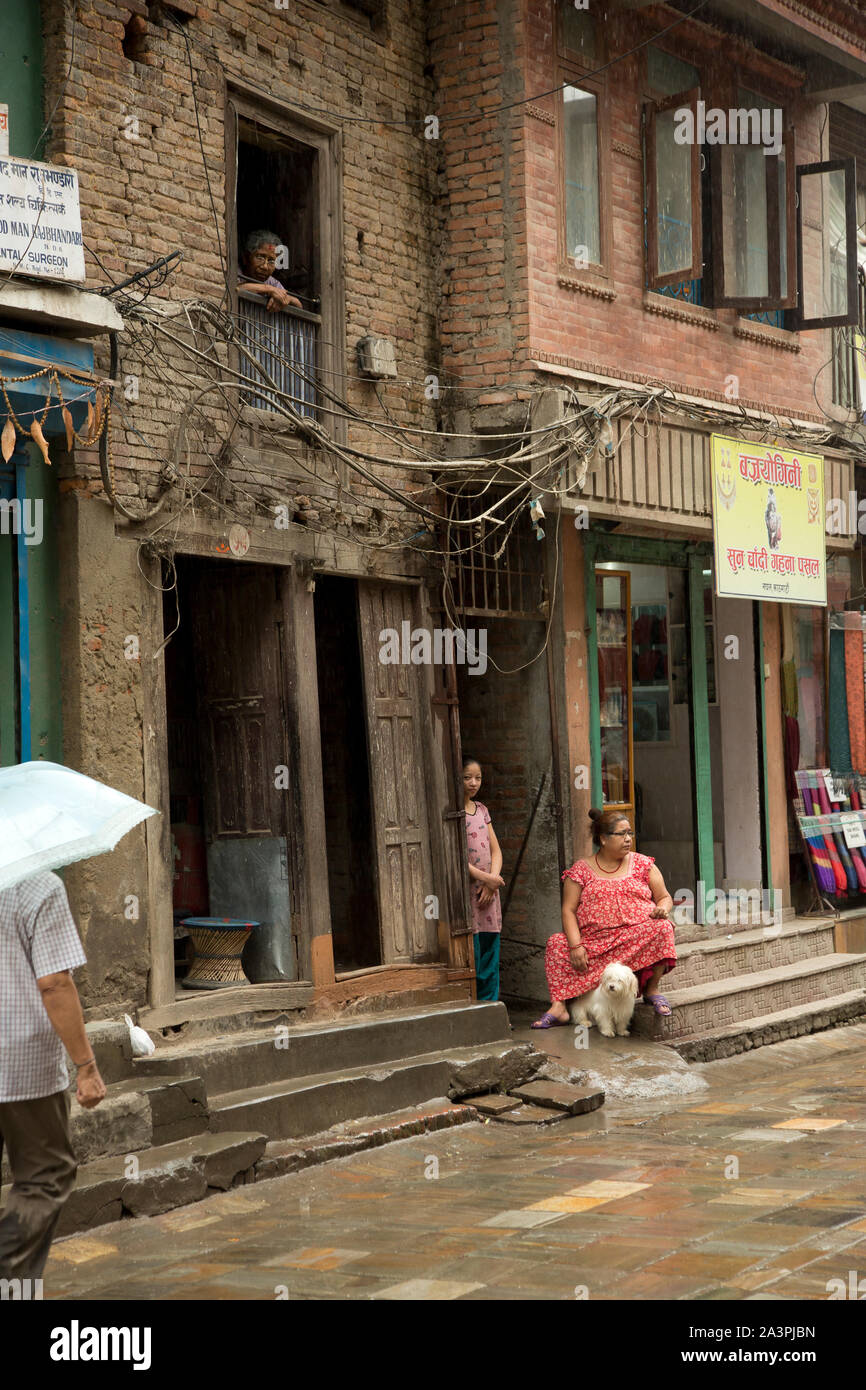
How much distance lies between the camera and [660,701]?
47.8ft

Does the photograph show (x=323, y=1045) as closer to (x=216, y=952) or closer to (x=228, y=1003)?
(x=228, y=1003)

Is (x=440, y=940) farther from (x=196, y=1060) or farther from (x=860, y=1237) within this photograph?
(x=860, y=1237)

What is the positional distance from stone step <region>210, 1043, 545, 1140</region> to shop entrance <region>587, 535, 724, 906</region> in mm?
2861

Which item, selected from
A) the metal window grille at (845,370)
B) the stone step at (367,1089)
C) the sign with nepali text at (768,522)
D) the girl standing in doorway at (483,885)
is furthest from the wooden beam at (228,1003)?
the metal window grille at (845,370)

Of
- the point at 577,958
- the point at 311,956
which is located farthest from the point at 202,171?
the point at 577,958

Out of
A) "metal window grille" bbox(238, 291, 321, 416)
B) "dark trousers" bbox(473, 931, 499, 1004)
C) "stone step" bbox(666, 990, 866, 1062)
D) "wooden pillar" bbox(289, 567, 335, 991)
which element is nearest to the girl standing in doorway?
"dark trousers" bbox(473, 931, 499, 1004)

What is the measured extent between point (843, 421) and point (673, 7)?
427 cm

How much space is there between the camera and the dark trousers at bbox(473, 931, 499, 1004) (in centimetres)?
1120

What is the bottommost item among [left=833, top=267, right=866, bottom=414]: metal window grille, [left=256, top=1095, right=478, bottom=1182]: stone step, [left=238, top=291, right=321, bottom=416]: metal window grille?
[left=256, top=1095, right=478, bottom=1182]: stone step

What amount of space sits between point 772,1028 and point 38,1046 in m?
8.09

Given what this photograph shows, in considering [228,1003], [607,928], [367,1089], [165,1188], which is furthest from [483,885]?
[165,1188]

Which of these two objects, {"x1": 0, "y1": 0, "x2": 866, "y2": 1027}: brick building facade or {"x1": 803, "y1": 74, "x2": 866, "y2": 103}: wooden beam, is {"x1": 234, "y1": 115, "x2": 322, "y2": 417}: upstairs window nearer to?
{"x1": 0, "y1": 0, "x2": 866, "y2": 1027}: brick building facade

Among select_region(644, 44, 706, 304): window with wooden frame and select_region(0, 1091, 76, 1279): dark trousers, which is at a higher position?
select_region(644, 44, 706, 304): window with wooden frame

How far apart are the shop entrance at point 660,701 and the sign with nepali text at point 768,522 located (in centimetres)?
96
